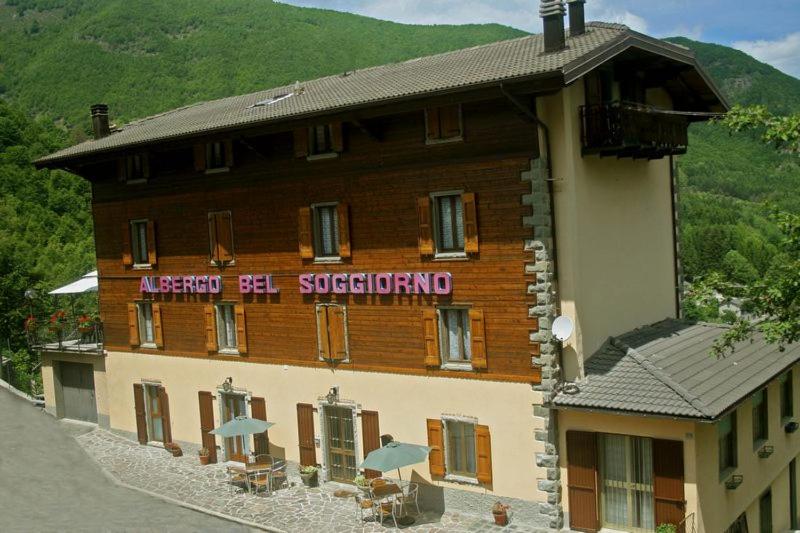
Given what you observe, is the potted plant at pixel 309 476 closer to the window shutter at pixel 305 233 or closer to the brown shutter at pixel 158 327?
the window shutter at pixel 305 233

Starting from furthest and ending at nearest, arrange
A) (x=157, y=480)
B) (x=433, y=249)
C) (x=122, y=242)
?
(x=122, y=242)
(x=157, y=480)
(x=433, y=249)

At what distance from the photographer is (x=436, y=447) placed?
17.9 meters

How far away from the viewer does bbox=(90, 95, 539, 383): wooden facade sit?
16766 mm

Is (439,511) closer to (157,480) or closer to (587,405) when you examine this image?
(587,405)

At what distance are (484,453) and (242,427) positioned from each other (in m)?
6.39

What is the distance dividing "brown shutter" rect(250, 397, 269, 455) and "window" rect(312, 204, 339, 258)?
4.42m

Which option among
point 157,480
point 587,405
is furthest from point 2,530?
point 587,405

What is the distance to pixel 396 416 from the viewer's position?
1869cm

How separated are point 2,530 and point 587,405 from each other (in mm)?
12611

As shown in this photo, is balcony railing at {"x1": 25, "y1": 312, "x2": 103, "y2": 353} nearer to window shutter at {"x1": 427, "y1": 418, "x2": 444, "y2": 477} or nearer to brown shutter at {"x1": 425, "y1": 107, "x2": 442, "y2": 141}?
window shutter at {"x1": 427, "y1": 418, "x2": 444, "y2": 477}

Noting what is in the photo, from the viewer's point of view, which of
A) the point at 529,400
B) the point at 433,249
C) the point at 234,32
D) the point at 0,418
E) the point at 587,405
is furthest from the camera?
the point at 234,32

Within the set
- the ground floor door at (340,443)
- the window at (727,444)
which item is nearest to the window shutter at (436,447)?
the ground floor door at (340,443)

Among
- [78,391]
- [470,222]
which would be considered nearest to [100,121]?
[78,391]

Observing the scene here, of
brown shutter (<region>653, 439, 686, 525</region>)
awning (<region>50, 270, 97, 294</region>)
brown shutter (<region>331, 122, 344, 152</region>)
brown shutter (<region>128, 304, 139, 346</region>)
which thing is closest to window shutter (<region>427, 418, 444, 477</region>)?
brown shutter (<region>653, 439, 686, 525</region>)
